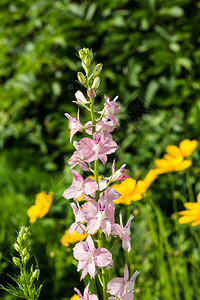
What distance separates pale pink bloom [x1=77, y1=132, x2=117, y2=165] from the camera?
586 mm

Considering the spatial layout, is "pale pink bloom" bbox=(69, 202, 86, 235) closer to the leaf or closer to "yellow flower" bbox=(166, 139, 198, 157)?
"yellow flower" bbox=(166, 139, 198, 157)

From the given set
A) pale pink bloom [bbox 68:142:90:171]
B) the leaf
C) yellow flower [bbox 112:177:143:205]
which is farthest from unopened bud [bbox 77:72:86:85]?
the leaf

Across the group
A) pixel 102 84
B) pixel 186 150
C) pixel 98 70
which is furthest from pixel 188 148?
pixel 98 70

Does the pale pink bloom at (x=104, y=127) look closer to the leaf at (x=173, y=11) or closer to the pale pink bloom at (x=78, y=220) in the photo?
the pale pink bloom at (x=78, y=220)

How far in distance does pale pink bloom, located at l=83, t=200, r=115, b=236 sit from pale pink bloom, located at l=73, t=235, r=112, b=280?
1.1 inches

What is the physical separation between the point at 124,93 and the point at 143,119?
0.22 m

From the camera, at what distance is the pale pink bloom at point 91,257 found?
→ 581 millimetres

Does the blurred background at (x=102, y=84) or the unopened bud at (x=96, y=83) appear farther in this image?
the blurred background at (x=102, y=84)

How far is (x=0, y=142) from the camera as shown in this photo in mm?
2797

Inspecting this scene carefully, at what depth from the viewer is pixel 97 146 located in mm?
585

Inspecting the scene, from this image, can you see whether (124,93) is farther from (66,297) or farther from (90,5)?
(66,297)

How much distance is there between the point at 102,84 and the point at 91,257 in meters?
1.53

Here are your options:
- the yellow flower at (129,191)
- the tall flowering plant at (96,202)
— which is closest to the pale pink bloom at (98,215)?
the tall flowering plant at (96,202)

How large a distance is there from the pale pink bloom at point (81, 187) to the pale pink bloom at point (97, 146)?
0.12 feet
